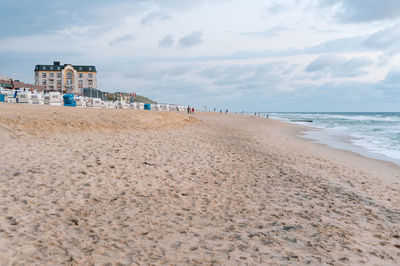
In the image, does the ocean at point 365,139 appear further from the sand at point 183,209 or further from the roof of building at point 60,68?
the roof of building at point 60,68

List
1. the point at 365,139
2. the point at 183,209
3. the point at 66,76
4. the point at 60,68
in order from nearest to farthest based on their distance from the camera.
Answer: the point at 183,209
the point at 365,139
the point at 66,76
the point at 60,68

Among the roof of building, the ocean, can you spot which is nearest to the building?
the roof of building

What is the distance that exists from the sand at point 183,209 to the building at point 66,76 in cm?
8685

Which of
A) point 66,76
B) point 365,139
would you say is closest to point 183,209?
point 365,139

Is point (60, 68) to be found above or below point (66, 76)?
above

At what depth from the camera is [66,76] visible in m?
89.5

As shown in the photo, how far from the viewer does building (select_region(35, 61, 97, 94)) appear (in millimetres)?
87188

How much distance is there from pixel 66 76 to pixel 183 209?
318 ft

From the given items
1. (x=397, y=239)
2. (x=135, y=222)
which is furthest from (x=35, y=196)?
(x=397, y=239)

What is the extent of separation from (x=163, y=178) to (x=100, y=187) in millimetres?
1662

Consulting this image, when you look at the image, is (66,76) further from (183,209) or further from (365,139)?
(183,209)

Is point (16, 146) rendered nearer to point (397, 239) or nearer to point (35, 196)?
point (35, 196)

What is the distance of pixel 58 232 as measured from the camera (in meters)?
4.17

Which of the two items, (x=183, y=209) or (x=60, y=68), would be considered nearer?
(x=183, y=209)
